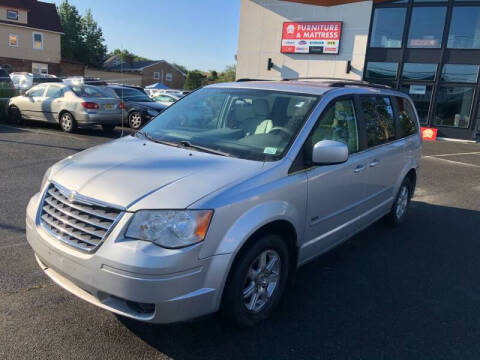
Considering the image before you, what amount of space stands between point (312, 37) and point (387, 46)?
13.0 ft

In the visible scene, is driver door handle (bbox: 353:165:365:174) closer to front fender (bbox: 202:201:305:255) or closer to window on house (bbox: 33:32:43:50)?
front fender (bbox: 202:201:305:255)

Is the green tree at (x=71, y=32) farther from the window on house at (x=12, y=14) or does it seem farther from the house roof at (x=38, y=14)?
the window on house at (x=12, y=14)

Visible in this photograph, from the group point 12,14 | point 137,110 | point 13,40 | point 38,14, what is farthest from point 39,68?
point 137,110

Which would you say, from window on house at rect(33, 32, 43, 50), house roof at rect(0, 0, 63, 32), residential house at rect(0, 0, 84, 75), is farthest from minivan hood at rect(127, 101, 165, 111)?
window on house at rect(33, 32, 43, 50)

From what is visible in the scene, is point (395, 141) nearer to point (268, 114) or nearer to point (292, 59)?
point (268, 114)

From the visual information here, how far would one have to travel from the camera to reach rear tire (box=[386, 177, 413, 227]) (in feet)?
17.9

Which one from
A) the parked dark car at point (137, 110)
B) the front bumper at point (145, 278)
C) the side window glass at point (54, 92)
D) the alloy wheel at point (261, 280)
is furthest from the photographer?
the parked dark car at point (137, 110)

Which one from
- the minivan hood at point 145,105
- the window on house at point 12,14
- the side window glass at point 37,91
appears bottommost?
the minivan hood at point 145,105

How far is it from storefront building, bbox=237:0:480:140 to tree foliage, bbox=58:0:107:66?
44.4 meters

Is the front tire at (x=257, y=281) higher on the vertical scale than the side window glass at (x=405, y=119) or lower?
lower

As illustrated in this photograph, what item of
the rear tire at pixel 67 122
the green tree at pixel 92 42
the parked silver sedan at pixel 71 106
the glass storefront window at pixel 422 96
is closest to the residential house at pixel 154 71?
the green tree at pixel 92 42

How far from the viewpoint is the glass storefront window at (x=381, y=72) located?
2144cm

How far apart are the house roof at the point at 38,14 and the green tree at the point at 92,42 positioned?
18017mm

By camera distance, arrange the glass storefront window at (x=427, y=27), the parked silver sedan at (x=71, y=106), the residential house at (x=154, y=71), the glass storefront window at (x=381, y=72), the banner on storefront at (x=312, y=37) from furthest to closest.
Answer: the residential house at (x=154, y=71) → the banner on storefront at (x=312, y=37) → the glass storefront window at (x=381, y=72) → the glass storefront window at (x=427, y=27) → the parked silver sedan at (x=71, y=106)
